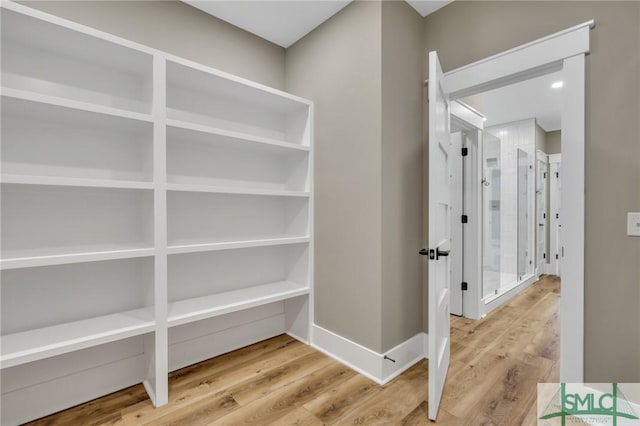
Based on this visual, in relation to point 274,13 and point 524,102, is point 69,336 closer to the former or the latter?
point 274,13

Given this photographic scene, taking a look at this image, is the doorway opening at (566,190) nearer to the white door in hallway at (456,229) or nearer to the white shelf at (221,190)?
the white shelf at (221,190)

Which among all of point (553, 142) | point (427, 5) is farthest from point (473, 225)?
point (553, 142)

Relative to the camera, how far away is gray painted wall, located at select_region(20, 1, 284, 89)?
1.84 metres

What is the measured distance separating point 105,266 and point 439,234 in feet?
6.84

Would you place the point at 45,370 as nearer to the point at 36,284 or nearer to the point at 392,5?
the point at 36,284

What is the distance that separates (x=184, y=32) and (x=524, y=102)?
428 cm

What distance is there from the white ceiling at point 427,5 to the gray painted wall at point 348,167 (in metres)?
0.42

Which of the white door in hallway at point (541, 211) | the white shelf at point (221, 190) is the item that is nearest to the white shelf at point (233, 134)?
the white shelf at point (221, 190)

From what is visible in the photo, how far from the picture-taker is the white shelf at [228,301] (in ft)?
6.34

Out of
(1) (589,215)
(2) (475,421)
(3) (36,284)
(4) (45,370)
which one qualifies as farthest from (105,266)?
(1) (589,215)

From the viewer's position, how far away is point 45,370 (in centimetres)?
169

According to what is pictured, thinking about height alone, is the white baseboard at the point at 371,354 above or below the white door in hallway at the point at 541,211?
below

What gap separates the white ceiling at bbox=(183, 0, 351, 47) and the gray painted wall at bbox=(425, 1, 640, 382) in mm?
1534

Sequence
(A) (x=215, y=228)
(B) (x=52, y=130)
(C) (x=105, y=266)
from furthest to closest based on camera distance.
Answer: (A) (x=215, y=228) → (C) (x=105, y=266) → (B) (x=52, y=130)
